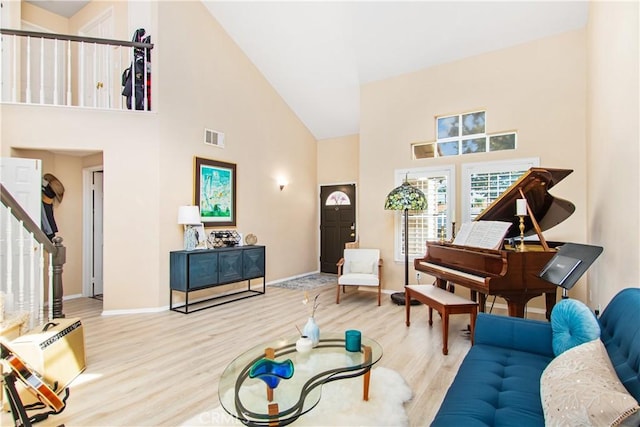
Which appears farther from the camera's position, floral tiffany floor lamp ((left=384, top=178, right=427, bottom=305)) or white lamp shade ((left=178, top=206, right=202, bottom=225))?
floral tiffany floor lamp ((left=384, top=178, right=427, bottom=305))

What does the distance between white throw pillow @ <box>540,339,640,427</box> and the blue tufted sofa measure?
0.42 ft

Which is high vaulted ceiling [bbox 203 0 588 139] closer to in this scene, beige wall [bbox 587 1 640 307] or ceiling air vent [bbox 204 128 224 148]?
beige wall [bbox 587 1 640 307]

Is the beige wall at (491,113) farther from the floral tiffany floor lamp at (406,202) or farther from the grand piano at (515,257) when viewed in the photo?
the grand piano at (515,257)

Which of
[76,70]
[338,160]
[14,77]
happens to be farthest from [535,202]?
[76,70]

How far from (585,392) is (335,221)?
6.64 meters

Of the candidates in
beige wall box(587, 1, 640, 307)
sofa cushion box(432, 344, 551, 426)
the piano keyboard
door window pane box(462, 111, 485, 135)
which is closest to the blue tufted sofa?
sofa cushion box(432, 344, 551, 426)

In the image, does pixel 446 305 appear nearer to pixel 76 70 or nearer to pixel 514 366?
pixel 514 366

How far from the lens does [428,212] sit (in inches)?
210

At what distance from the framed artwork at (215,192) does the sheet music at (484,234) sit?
3.67 m

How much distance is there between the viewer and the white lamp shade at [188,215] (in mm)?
4703

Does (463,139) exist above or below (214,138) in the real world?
below

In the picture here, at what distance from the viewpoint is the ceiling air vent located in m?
5.32

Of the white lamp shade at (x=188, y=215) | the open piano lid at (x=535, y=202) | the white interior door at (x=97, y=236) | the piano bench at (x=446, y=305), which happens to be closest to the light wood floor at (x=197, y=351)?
the piano bench at (x=446, y=305)

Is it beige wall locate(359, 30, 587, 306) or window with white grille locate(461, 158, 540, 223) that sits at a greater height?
beige wall locate(359, 30, 587, 306)
